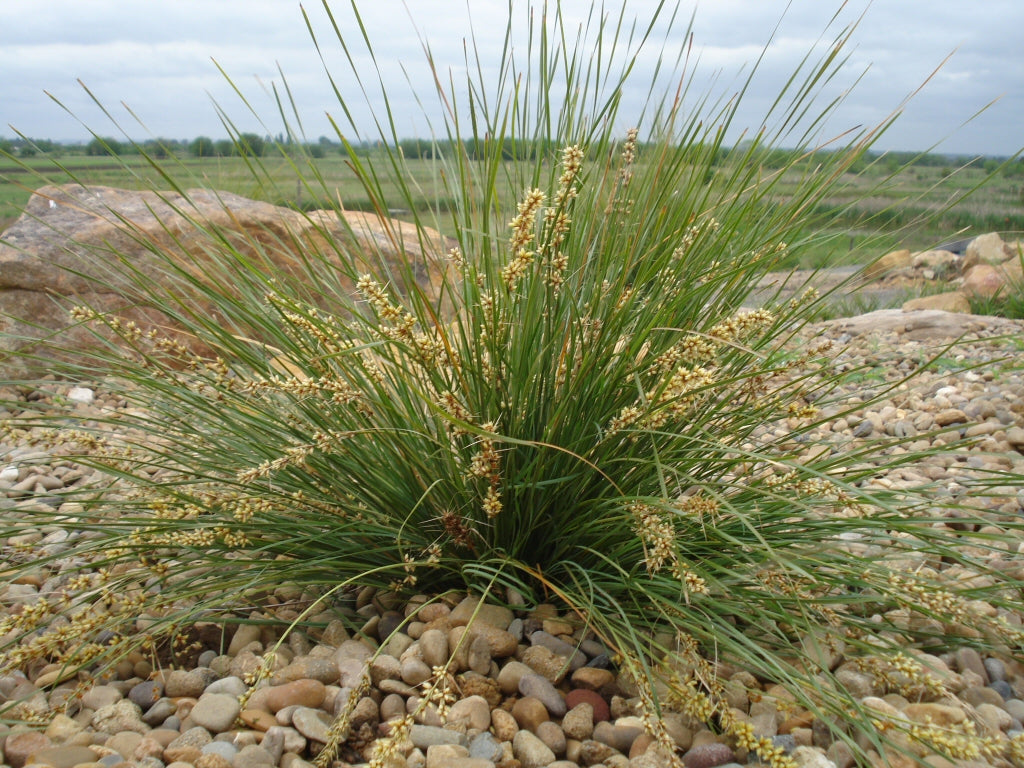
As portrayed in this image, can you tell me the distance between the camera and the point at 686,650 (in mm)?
1575

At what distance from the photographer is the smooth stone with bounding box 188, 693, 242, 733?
1.60 meters

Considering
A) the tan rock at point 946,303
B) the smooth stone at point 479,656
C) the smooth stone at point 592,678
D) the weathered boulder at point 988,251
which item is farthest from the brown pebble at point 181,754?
the weathered boulder at point 988,251

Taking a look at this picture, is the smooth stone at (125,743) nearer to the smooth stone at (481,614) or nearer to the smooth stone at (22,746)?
the smooth stone at (22,746)

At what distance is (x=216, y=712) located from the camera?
1615 mm

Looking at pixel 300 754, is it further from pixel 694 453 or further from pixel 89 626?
pixel 694 453

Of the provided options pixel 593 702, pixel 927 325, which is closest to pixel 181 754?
pixel 593 702

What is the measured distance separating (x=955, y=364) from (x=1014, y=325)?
5.46ft

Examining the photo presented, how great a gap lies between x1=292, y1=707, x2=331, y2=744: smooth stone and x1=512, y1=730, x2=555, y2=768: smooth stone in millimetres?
377

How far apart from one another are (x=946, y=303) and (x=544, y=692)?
258 inches

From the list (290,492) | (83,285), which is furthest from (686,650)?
(83,285)

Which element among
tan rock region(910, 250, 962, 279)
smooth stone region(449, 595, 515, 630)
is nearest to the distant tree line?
smooth stone region(449, 595, 515, 630)

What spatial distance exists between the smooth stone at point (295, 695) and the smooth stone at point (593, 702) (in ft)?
1.73

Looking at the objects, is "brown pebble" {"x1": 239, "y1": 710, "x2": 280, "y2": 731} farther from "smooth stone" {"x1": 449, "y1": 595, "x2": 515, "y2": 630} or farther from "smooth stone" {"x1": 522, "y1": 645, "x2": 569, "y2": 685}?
"smooth stone" {"x1": 522, "y1": 645, "x2": 569, "y2": 685}

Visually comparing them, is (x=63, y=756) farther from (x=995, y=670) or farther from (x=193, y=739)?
(x=995, y=670)
